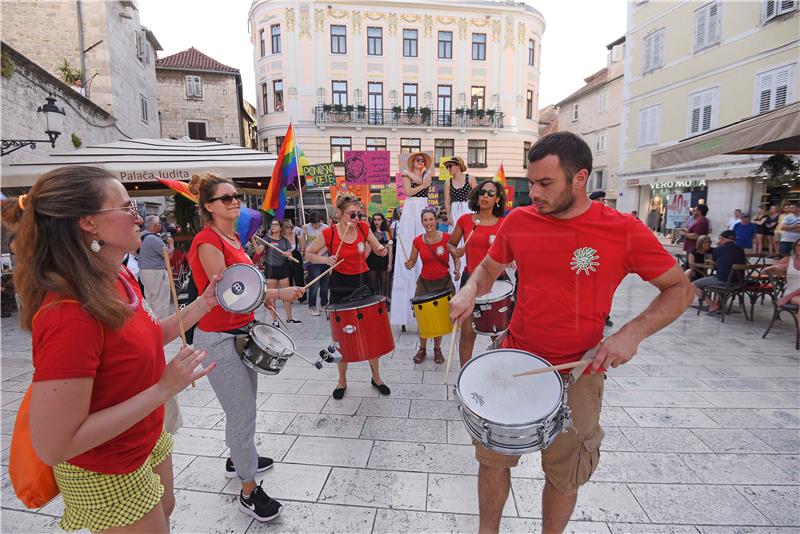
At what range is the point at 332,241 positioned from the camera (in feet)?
15.1

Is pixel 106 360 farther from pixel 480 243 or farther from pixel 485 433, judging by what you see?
pixel 480 243

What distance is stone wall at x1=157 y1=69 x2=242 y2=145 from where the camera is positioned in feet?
88.6

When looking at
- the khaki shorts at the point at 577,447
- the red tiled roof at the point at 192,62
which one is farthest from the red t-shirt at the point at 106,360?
the red tiled roof at the point at 192,62

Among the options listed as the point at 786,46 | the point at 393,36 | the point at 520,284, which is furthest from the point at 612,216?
the point at 393,36

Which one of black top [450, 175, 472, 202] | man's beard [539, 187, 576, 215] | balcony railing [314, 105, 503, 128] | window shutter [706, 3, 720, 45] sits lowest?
man's beard [539, 187, 576, 215]

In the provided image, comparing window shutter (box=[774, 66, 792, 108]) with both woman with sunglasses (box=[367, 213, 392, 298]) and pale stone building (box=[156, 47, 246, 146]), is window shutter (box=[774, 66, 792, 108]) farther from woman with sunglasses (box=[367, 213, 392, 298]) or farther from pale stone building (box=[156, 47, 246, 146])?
A: pale stone building (box=[156, 47, 246, 146])

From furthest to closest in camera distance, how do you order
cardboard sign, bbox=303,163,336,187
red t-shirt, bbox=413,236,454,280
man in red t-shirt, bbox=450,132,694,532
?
1. cardboard sign, bbox=303,163,336,187
2. red t-shirt, bbox=413,236,454,280
3. man in red t-shirt, bbox=450,132,694,532

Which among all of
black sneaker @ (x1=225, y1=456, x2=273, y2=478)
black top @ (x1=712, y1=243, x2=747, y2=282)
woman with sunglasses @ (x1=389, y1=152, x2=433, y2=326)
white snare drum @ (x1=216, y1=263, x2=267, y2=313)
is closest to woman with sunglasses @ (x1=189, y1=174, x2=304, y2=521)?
white snare drum @ (x1=216, y1=263, x2=267, y2=313)

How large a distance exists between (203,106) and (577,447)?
3178 centimetres

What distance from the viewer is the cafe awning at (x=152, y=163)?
6379 mm

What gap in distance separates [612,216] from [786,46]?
1956 cm

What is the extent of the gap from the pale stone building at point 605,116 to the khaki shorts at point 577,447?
27644 millimetres

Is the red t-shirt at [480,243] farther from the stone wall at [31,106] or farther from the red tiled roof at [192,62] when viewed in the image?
the red tiled roof at [192,62]

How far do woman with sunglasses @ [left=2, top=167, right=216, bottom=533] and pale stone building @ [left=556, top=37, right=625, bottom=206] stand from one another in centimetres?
2894
